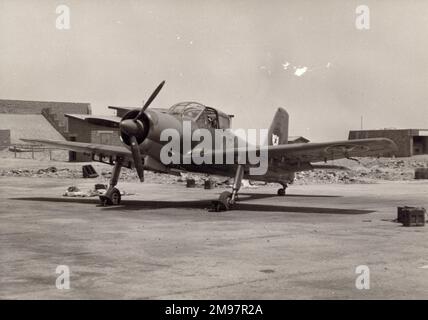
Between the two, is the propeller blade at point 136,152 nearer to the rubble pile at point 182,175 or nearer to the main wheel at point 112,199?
the main wheel at point 112,199

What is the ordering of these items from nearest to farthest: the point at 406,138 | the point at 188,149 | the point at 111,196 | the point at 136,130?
the point at 136,130 < the point at 188,149 < the point at 111,196 < the point at 406,138

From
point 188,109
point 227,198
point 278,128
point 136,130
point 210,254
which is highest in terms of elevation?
point 188,109

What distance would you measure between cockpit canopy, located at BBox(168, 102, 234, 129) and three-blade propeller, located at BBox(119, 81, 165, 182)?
4.87ft

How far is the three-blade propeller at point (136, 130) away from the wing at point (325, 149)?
1.88 metres

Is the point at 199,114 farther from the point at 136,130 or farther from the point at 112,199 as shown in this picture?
the point at 112,199

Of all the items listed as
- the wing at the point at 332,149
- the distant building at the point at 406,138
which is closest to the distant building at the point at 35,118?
the distant building at the point at 406,138

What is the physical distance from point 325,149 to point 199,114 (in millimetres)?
3986

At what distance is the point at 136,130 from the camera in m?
15.7

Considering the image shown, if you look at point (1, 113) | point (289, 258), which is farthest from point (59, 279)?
point (1, 113)

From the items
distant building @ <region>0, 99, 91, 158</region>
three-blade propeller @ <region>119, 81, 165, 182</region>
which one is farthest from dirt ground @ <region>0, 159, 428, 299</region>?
distant building @ <region>0, 99, 91, 158</region>
